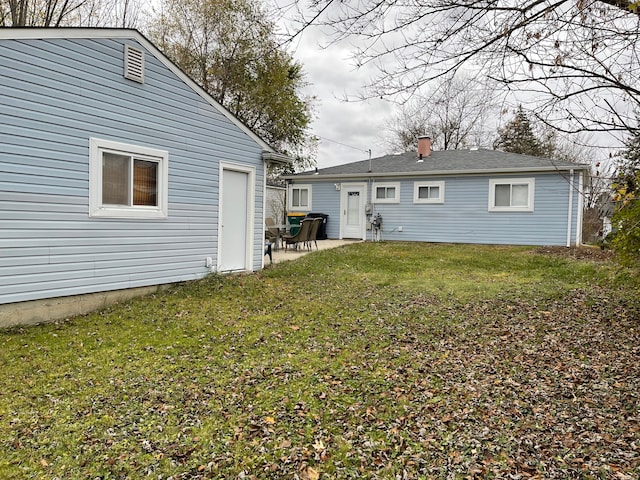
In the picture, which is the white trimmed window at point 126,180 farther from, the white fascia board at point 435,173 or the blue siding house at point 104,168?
the white fascia board at point 435,173

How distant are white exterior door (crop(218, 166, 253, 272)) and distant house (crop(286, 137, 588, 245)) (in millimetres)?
7907

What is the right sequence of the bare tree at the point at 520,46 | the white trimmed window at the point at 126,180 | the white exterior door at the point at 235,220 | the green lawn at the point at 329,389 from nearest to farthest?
the green lawn at the point at 329,389, the bare tree at the point at 520,46, the white trimmed window at the point at 126,180, the white exterior door at the point at 235,220

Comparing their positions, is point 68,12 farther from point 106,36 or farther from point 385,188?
point 385,188

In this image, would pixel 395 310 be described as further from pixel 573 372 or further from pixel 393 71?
pixel 393 71

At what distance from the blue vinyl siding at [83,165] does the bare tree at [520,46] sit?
3.43m

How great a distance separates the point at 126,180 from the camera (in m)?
6.26

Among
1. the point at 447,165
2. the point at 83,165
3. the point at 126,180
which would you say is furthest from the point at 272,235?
the point at 447,165

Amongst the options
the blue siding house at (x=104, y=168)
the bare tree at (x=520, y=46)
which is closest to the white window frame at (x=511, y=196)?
the blue siding house at (x=104, y=168)

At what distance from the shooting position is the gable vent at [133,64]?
20.2 feet

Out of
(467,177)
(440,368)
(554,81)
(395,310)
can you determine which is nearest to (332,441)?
(440,368)

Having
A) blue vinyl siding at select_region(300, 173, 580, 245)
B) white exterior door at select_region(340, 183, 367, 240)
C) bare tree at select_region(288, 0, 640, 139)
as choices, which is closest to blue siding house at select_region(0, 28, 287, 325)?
bare tree at select_region(288, 0, 640, 139)

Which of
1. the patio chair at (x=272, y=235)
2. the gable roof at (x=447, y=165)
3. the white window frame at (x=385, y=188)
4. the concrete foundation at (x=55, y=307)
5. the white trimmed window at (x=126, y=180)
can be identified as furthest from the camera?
the white window frame at (x=385, y=188)

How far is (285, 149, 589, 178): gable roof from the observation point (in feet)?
43.2

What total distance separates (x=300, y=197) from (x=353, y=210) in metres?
2.43
